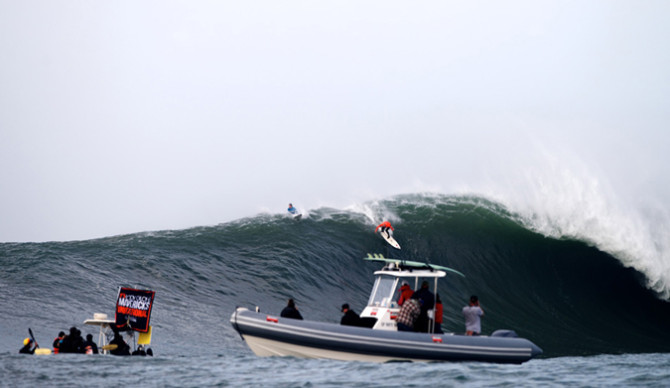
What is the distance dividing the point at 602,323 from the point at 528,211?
9.74 meters

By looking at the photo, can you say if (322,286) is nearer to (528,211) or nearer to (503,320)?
(503,320)

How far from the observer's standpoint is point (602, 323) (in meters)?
25.0

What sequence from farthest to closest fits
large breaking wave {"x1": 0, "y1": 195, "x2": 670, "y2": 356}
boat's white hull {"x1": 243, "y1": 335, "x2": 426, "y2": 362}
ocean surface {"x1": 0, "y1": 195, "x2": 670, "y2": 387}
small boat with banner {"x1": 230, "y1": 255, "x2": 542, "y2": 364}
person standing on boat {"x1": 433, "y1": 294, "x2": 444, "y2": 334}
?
large breaking wave {"x1": 0, "y1": 195, "x2": 670, "y2": 356} < person standing on boat {"x1": 433, "y1": 294, "x2": 444, "y2": 334} < boat's white hull {"x1": 243, "y1": 335, "x2": 426, "y2": 362} < small boat with banner {"x1": 230, "y1": 255, "x2": 542, "y2": 364} < ocean surface {"x1": 0, "y1": 195, "x2": 670, "y2": 387}

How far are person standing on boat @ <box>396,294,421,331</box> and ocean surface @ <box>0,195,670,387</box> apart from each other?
97 cm

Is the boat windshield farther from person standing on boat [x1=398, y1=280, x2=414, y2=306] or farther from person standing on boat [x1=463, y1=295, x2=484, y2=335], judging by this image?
person standing on boat [x1=463, y1=295, x2=484, y2=335]

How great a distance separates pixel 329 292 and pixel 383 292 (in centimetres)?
954

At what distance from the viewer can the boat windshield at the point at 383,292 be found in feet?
51.1

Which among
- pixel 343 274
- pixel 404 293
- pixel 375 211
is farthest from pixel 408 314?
pixel 375 211

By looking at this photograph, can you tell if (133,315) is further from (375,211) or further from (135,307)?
(375,211)

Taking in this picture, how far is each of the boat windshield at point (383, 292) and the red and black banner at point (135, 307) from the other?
4710mm

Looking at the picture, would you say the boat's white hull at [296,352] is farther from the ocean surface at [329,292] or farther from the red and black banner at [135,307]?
the red and black banner at [135,307]

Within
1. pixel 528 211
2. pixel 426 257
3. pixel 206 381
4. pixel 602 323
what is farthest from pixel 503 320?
pixel 206 381

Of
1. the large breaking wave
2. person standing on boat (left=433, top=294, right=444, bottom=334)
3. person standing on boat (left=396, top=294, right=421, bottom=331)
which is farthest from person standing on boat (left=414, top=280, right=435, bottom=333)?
the large breaking wave

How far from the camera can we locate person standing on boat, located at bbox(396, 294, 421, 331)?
1481cm
